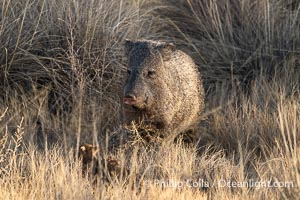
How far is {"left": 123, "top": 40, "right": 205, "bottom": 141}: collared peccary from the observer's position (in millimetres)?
6824

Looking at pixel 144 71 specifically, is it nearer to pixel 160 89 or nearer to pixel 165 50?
pixel 160 89

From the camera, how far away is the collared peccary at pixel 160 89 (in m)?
6.82

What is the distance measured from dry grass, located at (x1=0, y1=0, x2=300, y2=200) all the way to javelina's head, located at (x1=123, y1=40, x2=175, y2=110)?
431mm

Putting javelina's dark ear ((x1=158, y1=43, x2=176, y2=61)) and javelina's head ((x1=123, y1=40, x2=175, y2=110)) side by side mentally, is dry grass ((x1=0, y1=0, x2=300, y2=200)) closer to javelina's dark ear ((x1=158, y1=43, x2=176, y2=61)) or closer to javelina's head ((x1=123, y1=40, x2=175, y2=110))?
javelina's head ((x1=123, y1=40, x2=175, y2=110))

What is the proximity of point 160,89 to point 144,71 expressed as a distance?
22cm

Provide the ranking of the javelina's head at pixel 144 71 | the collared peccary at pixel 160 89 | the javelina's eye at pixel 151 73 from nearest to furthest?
the javelina's head at pixel 144 71, the collared peccary at pixel 160 89, the javelina's eye at pixel 151 73

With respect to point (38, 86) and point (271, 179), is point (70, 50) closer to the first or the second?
point (38, 86)

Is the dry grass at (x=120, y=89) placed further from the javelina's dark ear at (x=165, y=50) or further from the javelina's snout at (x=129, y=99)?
the javelina's dark ear at (x=165, y=50)

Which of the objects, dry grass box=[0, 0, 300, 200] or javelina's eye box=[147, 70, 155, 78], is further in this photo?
javelina's eye box=[147, 70, 155, 78]

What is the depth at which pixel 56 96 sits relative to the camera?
802cm

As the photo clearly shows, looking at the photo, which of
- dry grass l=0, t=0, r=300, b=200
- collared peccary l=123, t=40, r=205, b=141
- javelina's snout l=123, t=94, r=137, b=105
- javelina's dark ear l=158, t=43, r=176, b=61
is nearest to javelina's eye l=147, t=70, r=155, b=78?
collared peccary l=123, t=40, r=205, b=141

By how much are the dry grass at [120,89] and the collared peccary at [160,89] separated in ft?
0.91

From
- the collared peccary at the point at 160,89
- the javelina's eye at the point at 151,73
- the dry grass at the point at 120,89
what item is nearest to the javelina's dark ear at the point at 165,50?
the collared peccary at the point at 160,89

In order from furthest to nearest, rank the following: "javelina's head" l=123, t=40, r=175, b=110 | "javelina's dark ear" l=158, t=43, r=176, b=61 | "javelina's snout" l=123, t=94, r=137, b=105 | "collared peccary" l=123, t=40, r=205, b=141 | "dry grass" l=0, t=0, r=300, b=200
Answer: "javelina's dark ear" l=158, t=43, r=176, b=61 < "collared peccary" l=123, t=40, r=205, b=141 < "javelina's head" l=123, t=40, r=175, b=110 < "javelina's snout" l=123, t=94, r=137, b=105 < "dry grass" l=0, t=0, r=300, b=200
